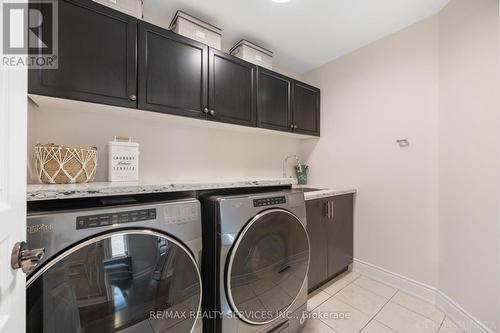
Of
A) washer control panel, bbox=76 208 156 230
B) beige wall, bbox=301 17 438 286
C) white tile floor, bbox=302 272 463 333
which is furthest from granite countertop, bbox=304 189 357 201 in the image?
washer control panel, bbox=76 208 156 230

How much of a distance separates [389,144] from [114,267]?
2.37 metres

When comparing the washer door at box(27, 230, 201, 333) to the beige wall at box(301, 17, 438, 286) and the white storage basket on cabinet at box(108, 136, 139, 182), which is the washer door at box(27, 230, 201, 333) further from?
the beige wall at box(301, 17, 438, 286)

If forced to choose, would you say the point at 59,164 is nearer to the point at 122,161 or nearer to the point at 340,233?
the point at 122,161

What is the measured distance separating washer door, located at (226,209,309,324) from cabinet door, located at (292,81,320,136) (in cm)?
136

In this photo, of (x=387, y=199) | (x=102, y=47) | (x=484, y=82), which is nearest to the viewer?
(x=102, y=47)

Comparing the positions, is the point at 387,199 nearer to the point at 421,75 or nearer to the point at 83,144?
the point at 421,75

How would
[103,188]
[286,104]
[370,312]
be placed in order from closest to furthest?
[103,188]
[370,312]
[286,104]

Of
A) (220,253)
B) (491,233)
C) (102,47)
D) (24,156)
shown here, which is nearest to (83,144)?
(102,47)

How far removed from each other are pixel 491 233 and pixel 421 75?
4.44 ft

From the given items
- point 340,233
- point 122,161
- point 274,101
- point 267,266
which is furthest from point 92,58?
point 340,233

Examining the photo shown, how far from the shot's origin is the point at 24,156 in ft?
1.98

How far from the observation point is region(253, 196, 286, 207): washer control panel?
1.25 m

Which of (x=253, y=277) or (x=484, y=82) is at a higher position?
(x=484, y=82)

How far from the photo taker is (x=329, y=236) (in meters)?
2.00
